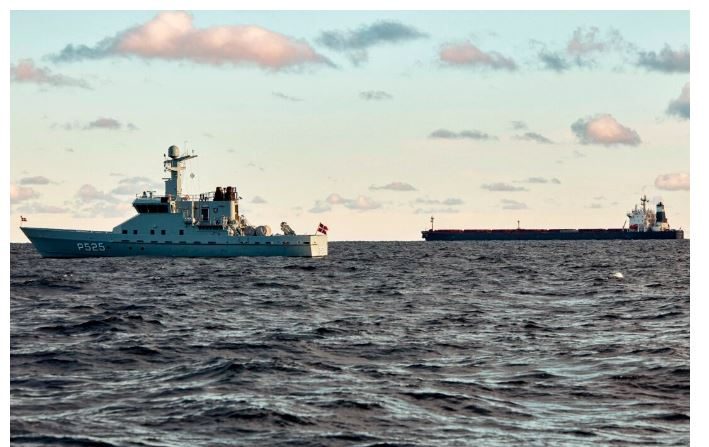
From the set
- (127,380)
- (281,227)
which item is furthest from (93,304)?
(281,227)

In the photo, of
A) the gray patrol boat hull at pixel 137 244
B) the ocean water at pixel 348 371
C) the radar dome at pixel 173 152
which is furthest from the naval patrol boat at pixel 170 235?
the ocean water at pixel 348 371

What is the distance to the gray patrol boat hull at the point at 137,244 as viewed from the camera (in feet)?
326

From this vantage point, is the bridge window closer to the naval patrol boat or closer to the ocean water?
the naval patrol boat

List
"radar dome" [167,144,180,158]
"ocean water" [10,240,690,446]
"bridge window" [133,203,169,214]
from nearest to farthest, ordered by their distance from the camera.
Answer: "ocean water" [10,240,690,446] < "bridge window" [133,203,169,214] < "radar dome" [167,144,180,158]

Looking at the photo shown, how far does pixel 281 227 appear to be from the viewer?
107562 millimetres

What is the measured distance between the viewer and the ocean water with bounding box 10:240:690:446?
1689 cm

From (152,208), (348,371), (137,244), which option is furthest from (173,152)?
(348,371)

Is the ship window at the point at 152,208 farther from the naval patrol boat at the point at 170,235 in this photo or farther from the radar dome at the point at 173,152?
the radar dome at the point at 173,152

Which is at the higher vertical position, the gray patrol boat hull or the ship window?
the ship window

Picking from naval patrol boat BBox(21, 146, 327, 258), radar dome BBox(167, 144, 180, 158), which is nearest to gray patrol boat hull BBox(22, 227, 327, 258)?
naval patrol boat BBox(21, 146, 327, 258)

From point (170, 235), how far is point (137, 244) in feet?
12.2

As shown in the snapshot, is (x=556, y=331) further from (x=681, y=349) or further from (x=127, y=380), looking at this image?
(x=127, y=380)

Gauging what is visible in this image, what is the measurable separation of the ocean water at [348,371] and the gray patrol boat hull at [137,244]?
55491 millimetres

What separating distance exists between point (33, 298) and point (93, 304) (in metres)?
5.37
